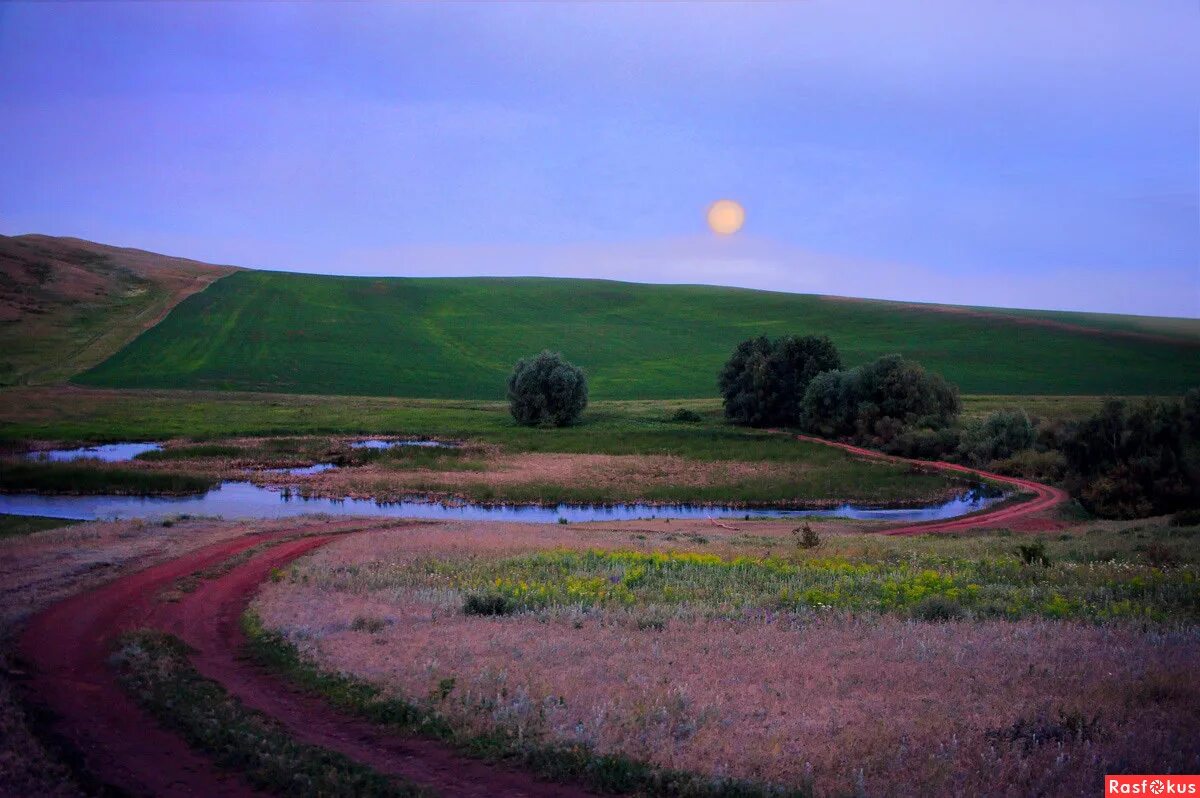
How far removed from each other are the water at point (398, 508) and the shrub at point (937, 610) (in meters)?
22.9

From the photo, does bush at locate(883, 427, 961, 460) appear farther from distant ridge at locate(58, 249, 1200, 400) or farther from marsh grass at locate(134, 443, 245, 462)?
marsh grass at locate(134, 443, 245, 462)

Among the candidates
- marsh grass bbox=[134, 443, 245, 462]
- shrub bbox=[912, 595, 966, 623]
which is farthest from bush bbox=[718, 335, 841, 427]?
shrub bbox=[912, 595, 966, 623]

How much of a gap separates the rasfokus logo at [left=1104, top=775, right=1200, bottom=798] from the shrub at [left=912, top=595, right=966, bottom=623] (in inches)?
234

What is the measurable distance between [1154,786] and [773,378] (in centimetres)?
6504

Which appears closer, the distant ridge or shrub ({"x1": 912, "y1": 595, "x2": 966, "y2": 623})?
shrub ({"x1": 912, "y1": 595, "x2": 966, "y2": 623})

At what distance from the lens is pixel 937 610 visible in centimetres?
1323

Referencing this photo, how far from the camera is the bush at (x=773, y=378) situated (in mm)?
70688

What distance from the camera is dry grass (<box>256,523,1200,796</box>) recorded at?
729 centimetres

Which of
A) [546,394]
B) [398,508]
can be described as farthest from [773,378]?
[398,508]

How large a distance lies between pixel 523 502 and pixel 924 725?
111 ft

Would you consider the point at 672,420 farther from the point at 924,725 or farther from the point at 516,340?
the point at 924,725

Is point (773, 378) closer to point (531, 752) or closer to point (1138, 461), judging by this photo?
point (1138, 461)

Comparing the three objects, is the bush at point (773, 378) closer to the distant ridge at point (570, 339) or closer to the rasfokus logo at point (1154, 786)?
the distant ridge at point (570, 339)

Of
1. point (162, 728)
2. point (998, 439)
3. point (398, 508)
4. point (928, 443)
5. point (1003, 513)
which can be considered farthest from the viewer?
point (928, 443)
